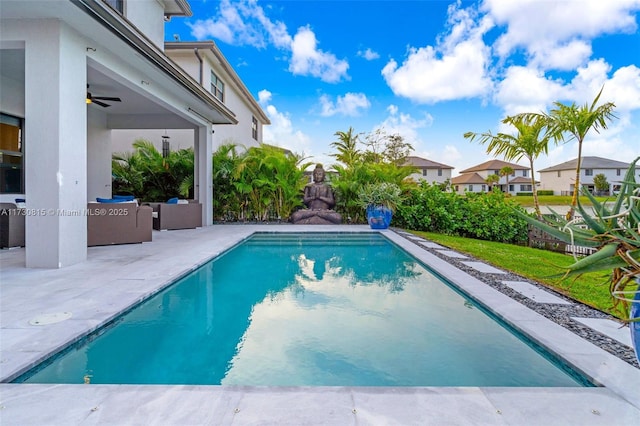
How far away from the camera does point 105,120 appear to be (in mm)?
10852

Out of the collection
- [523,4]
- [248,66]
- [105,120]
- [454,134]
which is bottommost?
[105,120]

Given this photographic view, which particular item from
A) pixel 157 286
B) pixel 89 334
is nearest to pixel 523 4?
pixel 157 286

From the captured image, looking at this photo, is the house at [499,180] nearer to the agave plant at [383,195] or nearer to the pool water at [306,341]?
the agave plant at [383,195]

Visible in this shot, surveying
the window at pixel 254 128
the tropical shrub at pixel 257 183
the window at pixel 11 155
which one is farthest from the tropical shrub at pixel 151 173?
the window at pixel 254 128

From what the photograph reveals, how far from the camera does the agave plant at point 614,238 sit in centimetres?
147

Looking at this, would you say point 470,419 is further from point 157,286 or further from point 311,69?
point 311,69

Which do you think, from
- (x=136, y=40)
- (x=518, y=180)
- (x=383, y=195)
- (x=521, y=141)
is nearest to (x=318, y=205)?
(x=383, y=195)

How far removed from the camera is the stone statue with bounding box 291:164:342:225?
474 inches

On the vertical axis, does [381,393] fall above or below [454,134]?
below

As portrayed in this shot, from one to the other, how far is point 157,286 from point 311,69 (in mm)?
16990

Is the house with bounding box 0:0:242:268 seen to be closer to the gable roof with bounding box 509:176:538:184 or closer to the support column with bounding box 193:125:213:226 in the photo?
the support column with bounding box 193:125:213:226

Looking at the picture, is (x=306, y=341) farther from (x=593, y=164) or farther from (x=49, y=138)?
(x=593, y=164)

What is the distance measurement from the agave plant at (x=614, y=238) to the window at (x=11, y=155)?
9.19 m

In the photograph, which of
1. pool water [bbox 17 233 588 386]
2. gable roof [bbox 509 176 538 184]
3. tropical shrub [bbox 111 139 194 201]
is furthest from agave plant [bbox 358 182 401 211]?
gable roof [bbox 509 176 538 184]
